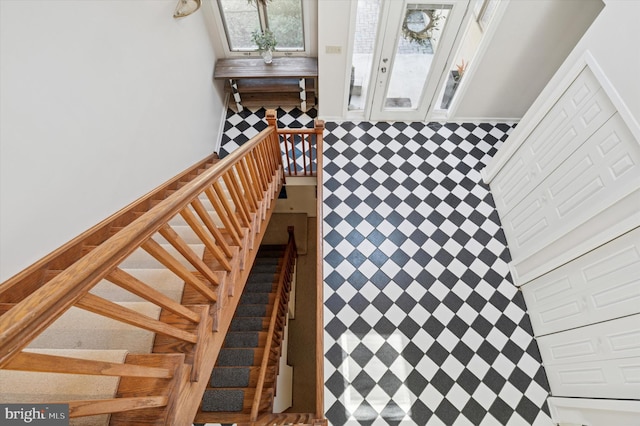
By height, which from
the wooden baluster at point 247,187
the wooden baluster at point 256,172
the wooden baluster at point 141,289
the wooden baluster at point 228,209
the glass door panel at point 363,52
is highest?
the glass door panel at point 363,52

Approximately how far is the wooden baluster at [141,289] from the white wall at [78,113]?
3.33ft

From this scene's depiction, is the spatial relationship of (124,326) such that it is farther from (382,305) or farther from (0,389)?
(382,305)

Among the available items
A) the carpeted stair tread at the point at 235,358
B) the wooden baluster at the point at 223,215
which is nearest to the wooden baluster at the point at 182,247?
the wooden baluster at the point at 223,215

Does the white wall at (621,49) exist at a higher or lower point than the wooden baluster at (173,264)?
higher

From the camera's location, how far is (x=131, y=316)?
3.88ft

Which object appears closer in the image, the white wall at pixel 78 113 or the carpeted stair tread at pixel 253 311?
the white wall at pixel 78 113

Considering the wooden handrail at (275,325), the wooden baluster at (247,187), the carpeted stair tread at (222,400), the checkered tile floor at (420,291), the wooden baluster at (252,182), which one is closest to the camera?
the wooden baluster at (247,187)

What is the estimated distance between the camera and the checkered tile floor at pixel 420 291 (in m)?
2.86

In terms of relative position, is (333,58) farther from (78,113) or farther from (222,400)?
(222,400)

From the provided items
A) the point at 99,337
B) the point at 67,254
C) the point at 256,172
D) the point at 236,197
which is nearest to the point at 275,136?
the point at 256,172

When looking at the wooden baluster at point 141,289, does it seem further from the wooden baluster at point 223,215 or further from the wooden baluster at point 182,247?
the wooden baluster at point 223,215

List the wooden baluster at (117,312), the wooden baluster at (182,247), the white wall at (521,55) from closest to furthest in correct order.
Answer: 1. the wooden baluster at (117,312)
2. the wooden baluster at (182,247)
3. the white wall at (521,55)

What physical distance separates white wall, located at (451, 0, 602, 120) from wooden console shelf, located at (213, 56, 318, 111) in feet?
6.68

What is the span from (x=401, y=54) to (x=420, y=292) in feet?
8.95
